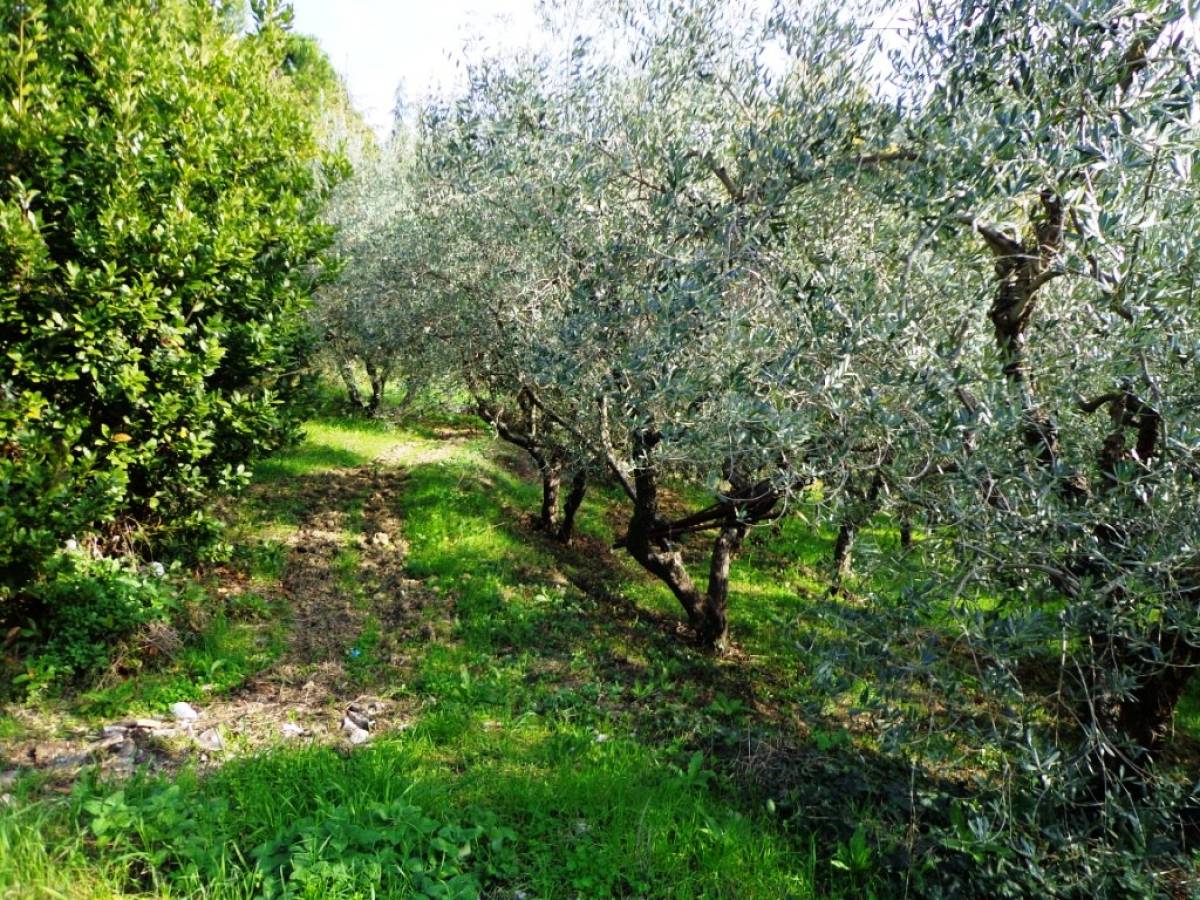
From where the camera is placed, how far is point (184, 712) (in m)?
5.48

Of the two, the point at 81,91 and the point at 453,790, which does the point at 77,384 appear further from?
the point at 453,790

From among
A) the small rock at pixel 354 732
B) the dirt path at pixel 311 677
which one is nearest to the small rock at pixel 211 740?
the dirt path at pixel 311 677

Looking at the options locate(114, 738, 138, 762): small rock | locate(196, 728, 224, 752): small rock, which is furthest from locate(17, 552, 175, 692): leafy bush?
locate(196, 728, 224, 752): small rock

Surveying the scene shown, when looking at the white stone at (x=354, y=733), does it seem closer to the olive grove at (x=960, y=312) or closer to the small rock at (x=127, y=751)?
the small rock at (x=127, y=751)

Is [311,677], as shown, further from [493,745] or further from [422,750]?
[493,745]

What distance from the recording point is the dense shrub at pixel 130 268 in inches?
209

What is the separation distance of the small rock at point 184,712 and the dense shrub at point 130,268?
151cm

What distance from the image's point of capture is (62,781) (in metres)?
4.38

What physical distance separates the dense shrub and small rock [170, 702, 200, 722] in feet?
4.97

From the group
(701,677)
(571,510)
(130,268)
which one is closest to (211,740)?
(130,268)

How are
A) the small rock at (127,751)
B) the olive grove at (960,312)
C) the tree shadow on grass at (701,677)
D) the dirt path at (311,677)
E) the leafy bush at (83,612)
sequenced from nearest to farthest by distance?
the olive grove at (960,312) < the tree shadow on grass at (701,677) < the small rock at (127,751) < the dirt path at (311,677) < the leafy bush at (83,612)

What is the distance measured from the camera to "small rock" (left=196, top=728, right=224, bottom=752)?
16.5ft

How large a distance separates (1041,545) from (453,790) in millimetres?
3807

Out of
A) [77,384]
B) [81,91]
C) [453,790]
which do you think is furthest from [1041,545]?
[81,91]
